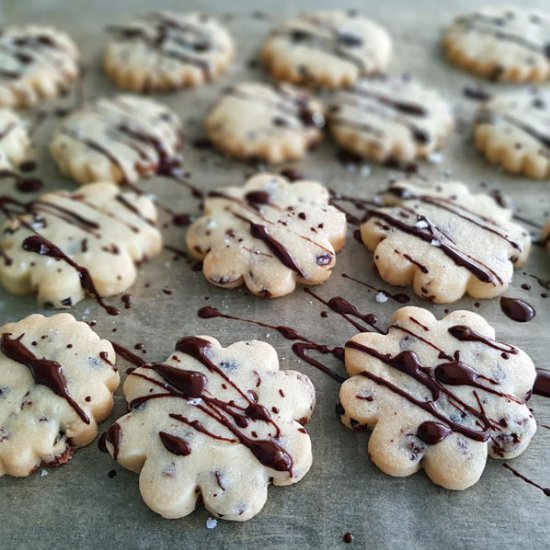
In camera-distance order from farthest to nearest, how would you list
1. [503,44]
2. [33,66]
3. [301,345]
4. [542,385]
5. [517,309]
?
[503,44]
[33,66]
[517,309]
[301,345]
[542,385]

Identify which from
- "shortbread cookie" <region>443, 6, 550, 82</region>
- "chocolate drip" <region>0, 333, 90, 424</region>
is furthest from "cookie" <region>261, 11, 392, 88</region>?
"chocolate drip" <region>0, 333, 90, 424</region>

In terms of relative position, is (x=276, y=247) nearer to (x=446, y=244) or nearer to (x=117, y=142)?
(x=446, y=244)

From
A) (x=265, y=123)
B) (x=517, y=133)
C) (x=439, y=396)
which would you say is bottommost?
(x=439, y=396)

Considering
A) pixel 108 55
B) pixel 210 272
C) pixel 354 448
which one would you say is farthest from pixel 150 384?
pixel 108 55

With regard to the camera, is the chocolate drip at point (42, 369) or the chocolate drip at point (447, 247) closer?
the chocolate drip at point (42, 369)

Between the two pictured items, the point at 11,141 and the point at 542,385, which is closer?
the point at 542,385

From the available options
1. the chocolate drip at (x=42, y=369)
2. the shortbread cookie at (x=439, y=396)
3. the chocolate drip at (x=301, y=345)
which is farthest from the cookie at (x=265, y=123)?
the chocolate drip at (x=42, y=369)

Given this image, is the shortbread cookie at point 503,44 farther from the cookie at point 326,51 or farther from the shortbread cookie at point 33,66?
the shortbread cookie at point 33,66

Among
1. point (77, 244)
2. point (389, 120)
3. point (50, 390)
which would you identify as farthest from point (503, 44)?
point (50, 390)
